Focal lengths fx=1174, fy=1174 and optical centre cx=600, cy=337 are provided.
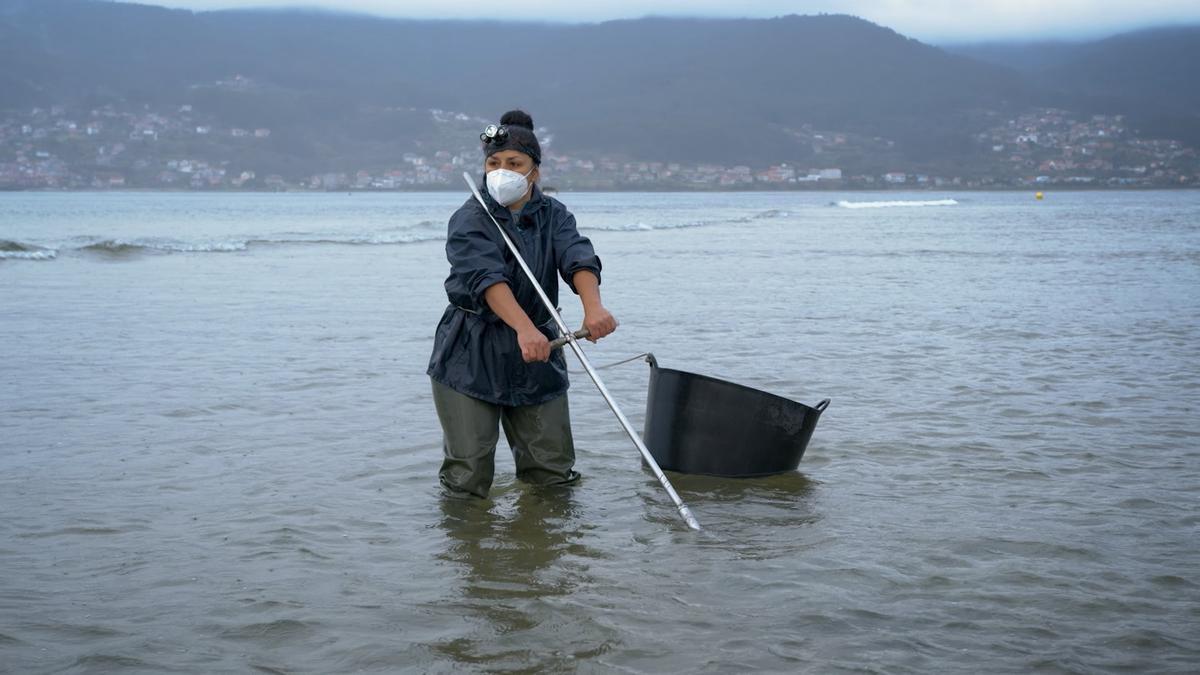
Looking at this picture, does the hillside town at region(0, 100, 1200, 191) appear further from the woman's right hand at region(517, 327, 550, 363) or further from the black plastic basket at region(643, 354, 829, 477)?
the woman's right hand at region(517, 327, 550, 363)

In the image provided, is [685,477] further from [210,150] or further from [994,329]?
[210,150]

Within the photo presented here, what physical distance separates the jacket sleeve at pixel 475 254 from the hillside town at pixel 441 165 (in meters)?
109

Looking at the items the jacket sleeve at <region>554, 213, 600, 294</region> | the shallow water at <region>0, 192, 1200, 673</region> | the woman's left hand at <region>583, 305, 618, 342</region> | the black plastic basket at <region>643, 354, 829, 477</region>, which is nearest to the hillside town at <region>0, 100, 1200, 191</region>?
the shallow water at <region>0, 192, 1200, 673</region>

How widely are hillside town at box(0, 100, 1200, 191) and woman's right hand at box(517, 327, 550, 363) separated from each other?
10924cm

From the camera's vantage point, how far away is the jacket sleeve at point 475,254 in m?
4.46

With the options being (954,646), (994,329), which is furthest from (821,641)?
(994,329)

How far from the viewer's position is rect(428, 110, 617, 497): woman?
4.55 meters

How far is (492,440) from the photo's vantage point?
4.87 metres

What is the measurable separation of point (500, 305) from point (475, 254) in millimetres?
249

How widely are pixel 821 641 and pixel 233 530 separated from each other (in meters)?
2.46

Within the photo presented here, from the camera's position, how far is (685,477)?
5621mm

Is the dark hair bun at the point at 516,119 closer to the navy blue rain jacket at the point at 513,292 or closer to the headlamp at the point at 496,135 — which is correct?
the headlamp at the point at 496,135

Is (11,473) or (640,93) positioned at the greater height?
(640,93)

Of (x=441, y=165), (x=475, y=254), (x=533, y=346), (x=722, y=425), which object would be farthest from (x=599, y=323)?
(x=441, y=165)
